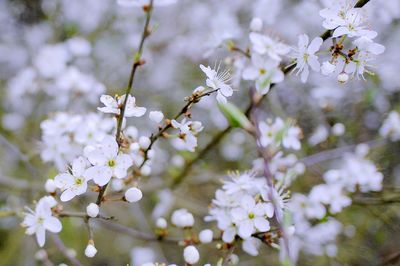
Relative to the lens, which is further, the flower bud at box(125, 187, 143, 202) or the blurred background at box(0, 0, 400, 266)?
the blurred background at box(0, 0, 400, 266)

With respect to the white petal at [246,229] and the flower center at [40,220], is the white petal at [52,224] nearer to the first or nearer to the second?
the flower center at [40,220]

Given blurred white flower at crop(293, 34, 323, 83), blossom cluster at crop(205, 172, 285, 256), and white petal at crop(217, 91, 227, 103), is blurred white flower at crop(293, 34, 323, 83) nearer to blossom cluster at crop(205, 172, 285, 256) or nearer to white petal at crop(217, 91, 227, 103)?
white petal at crop(217, 91, 227, 103)

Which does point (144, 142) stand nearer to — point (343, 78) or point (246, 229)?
point (246, 229)

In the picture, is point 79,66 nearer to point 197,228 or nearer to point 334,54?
point 197,228

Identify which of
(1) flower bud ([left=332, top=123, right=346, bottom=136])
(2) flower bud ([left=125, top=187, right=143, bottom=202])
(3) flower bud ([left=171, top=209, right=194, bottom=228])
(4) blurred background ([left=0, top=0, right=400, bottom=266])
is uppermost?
→ (4) blurred background ([left=0, top=0, right=400, bottom=266])

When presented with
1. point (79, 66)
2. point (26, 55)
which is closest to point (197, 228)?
point (79, 66)

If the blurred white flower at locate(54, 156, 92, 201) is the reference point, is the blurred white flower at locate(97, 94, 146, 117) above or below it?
above

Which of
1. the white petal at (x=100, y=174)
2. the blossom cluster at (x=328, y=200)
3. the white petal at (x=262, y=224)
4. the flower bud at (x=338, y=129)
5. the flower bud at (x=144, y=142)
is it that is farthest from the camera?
the flower bud at (x=338, y=129)

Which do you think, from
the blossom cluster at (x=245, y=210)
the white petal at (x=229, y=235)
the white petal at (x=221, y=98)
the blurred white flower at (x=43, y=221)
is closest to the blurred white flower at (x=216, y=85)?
the white petal at (x=221, y=98)

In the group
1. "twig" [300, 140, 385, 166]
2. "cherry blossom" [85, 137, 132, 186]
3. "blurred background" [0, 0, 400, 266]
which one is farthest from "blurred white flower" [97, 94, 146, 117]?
"twig" [300, 140, 385, 166]
